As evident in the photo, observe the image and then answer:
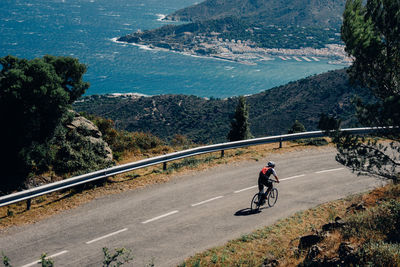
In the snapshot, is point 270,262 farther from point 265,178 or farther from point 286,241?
point 265,178

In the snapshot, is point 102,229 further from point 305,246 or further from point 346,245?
point 346,245

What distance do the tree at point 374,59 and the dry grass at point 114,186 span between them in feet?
23.5

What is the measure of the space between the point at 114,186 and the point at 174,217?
10.8 feet

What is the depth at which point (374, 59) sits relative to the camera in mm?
11156

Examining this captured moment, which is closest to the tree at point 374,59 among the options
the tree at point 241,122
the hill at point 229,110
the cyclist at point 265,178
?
the cyclist at point 265,178

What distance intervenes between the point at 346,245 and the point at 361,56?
6064 mm

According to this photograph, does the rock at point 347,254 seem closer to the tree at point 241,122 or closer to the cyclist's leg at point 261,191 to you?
the cyclist's leg at point 261,191

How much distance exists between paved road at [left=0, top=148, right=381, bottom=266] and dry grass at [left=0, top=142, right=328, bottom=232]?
1.46ft

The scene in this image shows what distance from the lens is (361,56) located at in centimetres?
1120

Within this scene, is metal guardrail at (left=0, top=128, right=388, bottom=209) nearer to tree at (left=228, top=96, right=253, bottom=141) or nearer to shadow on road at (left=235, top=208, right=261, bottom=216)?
shadow on road at (left=235, top=208, right=261, bottom=216)

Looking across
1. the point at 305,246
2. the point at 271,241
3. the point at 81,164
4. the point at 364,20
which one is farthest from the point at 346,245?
the point at 81,164

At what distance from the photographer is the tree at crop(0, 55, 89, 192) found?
14172 millimetres

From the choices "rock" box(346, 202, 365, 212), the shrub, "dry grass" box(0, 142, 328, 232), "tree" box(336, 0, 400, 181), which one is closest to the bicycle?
"rock" box(346, 202, 365, 212)

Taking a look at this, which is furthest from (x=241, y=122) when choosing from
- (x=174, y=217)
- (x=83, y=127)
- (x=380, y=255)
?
(x=380, y=255)
